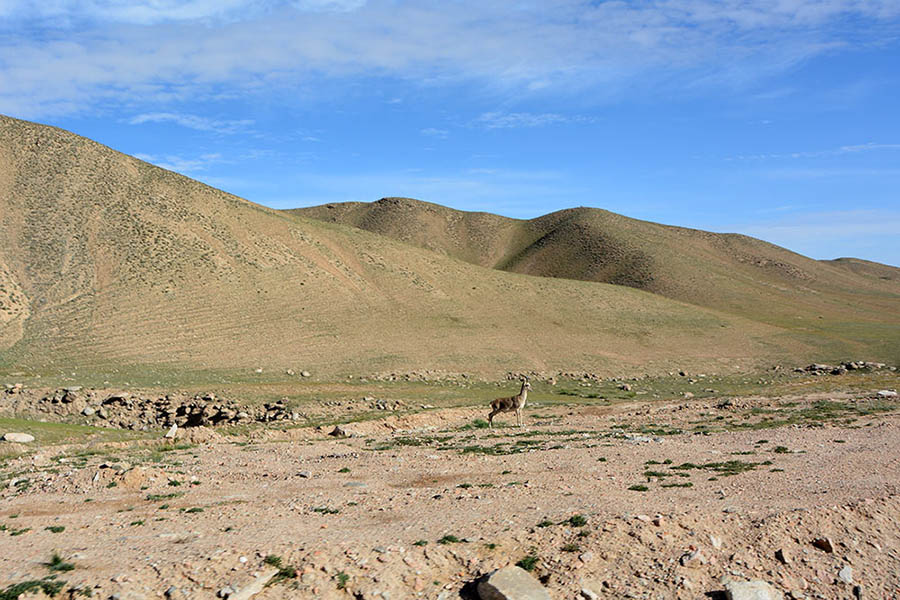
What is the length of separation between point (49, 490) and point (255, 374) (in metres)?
29.6

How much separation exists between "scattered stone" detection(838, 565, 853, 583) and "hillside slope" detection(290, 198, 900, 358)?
2758 inches

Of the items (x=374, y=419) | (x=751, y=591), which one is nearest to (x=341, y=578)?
(x=751, y=591)

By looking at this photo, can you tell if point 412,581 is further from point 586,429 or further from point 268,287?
point 268,287

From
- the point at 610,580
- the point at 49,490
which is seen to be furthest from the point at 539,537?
the point at 49,490

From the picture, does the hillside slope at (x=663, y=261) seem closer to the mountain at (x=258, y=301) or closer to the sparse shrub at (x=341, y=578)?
the mountain at (x=258, y=301)

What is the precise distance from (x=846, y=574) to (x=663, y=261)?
12176 cm

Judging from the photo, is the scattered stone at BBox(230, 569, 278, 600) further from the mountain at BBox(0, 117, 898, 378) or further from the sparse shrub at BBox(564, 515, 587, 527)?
the mountain at BBox(0, 117, 898, 378)

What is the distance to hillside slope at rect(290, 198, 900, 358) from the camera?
343ft

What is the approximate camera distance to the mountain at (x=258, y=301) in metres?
49.6

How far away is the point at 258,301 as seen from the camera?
59312 mm

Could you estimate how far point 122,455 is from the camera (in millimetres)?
20281

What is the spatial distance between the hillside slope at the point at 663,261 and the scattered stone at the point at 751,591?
7114cm

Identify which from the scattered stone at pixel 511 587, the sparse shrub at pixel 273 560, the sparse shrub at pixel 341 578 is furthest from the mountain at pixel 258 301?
the scattered stone at pixel 511 587

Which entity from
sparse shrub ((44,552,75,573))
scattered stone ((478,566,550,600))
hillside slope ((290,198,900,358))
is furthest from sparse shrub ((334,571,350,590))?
hillside slope ((290,198,900,358))
